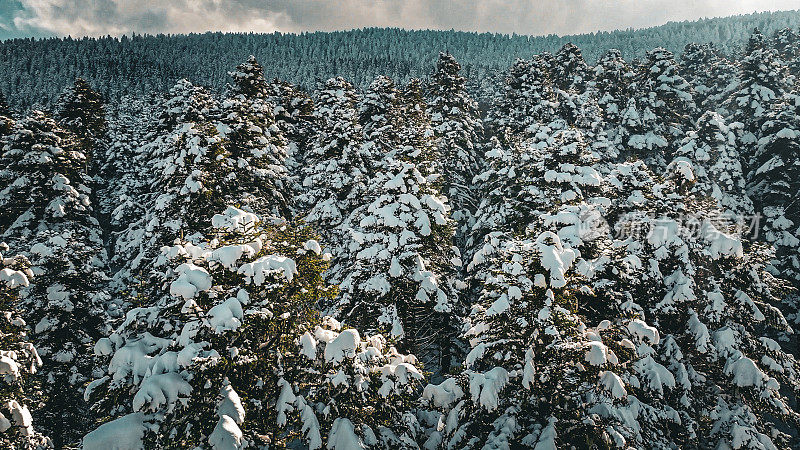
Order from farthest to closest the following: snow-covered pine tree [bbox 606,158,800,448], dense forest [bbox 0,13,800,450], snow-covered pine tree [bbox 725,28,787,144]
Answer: snow-covered pine tree [bbox 725,28,787,144], snow-covered pine tree [bbox 606,158,800,448], dense forest [bbox 0,13,800,450]

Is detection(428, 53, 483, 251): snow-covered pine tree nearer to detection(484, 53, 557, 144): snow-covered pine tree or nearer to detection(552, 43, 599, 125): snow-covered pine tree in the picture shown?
detection(484, 53, 557, 144): snow-covered pine tree

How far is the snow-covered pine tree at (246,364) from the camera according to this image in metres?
6.54

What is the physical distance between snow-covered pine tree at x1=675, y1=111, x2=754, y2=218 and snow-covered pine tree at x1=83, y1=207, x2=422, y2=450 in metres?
24.0

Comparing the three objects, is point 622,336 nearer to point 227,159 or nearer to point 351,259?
point 351,259

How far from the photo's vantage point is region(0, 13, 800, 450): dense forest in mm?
7805

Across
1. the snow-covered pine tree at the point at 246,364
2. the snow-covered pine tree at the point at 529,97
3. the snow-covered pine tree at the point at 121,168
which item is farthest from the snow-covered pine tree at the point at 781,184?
the snow-covered pine tree at the point at 121,168

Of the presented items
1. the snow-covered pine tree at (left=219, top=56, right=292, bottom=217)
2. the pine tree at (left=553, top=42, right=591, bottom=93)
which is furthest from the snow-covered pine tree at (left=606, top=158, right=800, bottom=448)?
the pine tree at (left=553, top=42, right=591, bottom=93)

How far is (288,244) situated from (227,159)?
11715mm

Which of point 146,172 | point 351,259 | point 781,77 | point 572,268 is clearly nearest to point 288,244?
point 572,268

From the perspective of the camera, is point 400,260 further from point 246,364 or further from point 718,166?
point 718,166

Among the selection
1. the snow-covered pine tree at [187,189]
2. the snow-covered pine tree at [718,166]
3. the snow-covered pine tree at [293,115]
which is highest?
the snow-covered pine tree at [293,115]

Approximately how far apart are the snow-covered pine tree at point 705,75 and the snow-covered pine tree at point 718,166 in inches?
471

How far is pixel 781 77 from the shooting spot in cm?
2992

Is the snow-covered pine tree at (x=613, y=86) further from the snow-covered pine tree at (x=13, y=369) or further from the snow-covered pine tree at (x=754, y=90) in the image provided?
the snow-covered pine tree at (x=13, y=369)
